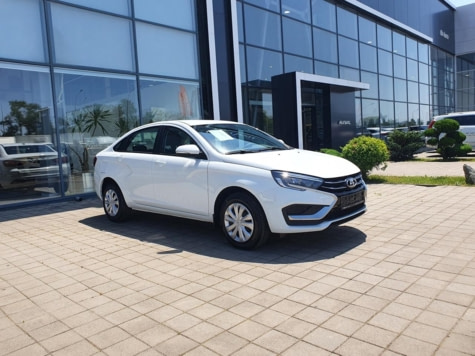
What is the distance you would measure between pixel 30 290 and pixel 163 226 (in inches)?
106

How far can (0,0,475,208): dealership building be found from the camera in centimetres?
923

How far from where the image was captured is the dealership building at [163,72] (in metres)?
9.23

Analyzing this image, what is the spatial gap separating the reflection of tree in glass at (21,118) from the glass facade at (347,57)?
7120 millimetres

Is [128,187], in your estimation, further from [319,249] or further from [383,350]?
[383,350]

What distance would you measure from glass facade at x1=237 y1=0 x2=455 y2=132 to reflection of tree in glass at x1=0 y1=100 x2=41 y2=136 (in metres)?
7.12

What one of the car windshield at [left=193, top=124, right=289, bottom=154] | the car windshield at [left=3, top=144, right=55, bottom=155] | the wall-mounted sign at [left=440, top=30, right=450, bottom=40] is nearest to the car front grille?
the car windshield at [left=193, top=124, right=289, bottom=154]

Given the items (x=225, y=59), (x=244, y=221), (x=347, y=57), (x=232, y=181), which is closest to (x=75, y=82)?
(x=225, y=59)

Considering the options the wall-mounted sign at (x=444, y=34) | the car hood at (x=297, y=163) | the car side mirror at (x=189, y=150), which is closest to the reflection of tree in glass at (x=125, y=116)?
the car side mirror at (x=189, y=150)

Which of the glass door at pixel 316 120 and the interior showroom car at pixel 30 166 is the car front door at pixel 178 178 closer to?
the interior showroom car at pixel 30 166

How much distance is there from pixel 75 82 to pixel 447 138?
→ 45.2 feet

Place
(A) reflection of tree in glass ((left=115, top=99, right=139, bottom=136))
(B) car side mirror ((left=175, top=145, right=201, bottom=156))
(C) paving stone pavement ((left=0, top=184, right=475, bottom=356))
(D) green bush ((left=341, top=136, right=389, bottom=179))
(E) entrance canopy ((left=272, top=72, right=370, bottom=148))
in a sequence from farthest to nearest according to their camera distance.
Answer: (E) entrance canopy ((left=272, top=72, right=370, bottom=148)) → (A) reflection of tree in glass ((left=115, top=99, right=139, bottom=136)) → (D) green bush ((left=341, top=136, right=389, bottom=179)) → (B) car side mirror ((left=175, top=145, right=201, bottom=156)) → (C) paving stone pavement ((left=0, top=184, right=475, bottom=356))

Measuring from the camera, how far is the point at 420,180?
10.4 m

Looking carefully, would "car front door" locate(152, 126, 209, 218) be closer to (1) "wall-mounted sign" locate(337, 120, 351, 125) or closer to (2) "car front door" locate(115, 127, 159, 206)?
(2) "car front door" locate(115, 127, 159, 206)

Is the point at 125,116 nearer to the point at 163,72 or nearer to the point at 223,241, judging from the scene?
the point at 163,72
